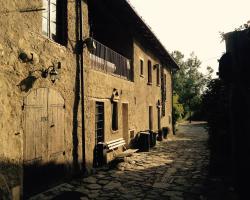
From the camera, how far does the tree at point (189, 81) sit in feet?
151

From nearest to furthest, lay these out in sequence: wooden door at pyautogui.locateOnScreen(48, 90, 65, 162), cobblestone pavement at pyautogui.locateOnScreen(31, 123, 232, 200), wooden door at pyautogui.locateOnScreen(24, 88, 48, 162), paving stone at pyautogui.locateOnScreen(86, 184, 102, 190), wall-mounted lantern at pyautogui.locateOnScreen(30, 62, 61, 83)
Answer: wooden door at pyautogui.locateOnScreen(24, 88, 48, 162) → wall-mounted lantern at pyautogui.locateOnScreen(30, 62, 61, 83) → cobblestone pavement at pyautogui.locateOnScreen(31, 123, 232, 200) → wooden door at pyautogui.locateOnScreen(48, 90, 65, 162) → paving stone at pyautogui.locateOnScreen(86, 184, 102, 190)

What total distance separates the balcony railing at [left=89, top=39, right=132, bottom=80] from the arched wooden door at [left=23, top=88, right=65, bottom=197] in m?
2.80

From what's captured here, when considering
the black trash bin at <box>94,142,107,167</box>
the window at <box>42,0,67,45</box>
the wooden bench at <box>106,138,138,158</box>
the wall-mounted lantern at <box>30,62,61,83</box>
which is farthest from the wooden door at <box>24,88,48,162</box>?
the wooden bench at <box>106,138,138,158</box>

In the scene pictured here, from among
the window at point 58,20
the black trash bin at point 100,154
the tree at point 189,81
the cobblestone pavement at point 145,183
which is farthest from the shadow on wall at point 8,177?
the tree at point 189,81

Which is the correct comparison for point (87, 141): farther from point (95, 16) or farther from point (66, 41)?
point (95, 16)

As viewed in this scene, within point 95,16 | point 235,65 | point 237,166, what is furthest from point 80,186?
point 95,16

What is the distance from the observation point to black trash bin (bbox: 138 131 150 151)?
13006 mm

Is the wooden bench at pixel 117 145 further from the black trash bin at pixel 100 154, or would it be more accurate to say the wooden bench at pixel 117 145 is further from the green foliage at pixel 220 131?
the green foliage at pixel 220 131

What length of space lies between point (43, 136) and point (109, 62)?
5288 millimetres

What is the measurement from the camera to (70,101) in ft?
24.6

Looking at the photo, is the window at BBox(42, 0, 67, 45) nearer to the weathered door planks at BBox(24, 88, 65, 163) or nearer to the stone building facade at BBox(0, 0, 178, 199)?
the stone building facade at BBox(0, 0, 178, 199)

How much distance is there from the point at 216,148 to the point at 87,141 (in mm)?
3717

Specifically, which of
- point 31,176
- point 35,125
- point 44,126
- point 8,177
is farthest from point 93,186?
point 8,177

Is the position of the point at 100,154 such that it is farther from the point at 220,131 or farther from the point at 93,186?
the point at 220,131
